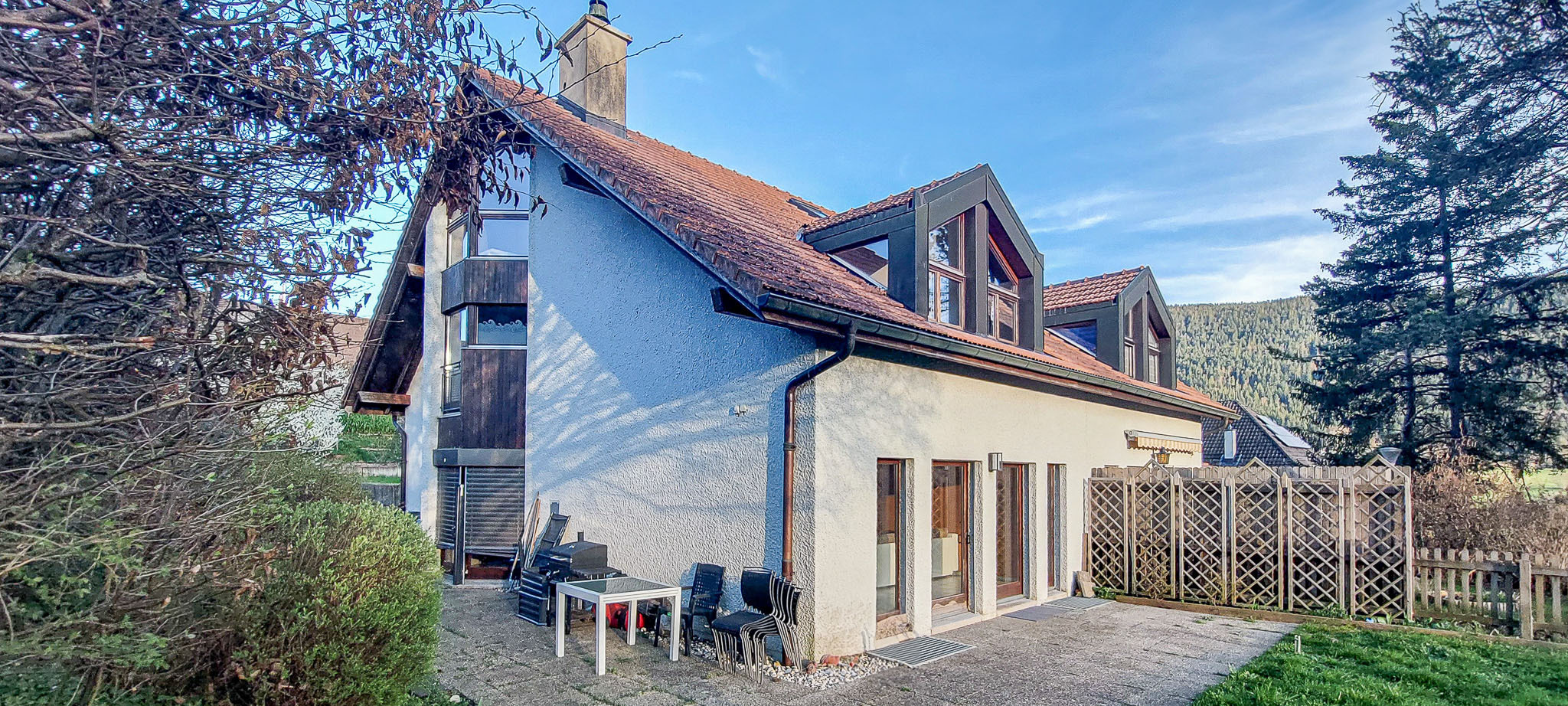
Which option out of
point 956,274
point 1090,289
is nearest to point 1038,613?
point 956,274

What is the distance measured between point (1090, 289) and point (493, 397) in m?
11.4

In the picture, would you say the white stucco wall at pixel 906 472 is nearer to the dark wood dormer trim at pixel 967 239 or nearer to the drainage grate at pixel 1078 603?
the drainage grate at pixel 1078 603

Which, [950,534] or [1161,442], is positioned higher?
A: [1161,442]

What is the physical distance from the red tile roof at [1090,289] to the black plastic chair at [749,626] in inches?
400

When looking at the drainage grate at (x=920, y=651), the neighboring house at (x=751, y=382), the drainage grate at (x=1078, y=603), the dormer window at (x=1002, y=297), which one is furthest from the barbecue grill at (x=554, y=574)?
the dormer window at (x=1002, y=297)

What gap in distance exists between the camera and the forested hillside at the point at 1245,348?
5267 centimetres

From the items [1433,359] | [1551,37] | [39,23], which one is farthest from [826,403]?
[1433,359]

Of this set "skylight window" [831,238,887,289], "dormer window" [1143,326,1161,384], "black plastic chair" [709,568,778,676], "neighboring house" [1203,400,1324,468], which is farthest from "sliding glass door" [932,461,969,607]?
"neighboring house" [1203,400,1324,468]

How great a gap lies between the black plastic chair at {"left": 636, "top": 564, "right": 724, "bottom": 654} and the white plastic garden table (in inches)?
5.0

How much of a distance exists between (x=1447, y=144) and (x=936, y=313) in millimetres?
16082

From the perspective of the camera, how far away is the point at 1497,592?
9570 millimetres

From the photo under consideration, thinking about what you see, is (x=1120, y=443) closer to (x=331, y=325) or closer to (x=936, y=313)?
(x=936, y=313)

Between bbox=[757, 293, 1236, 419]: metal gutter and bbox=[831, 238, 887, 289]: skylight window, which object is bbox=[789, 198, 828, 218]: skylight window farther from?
bbox=[757, 293, 1236, 419]: metal gutter

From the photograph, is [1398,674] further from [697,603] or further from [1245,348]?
[1245,348]
